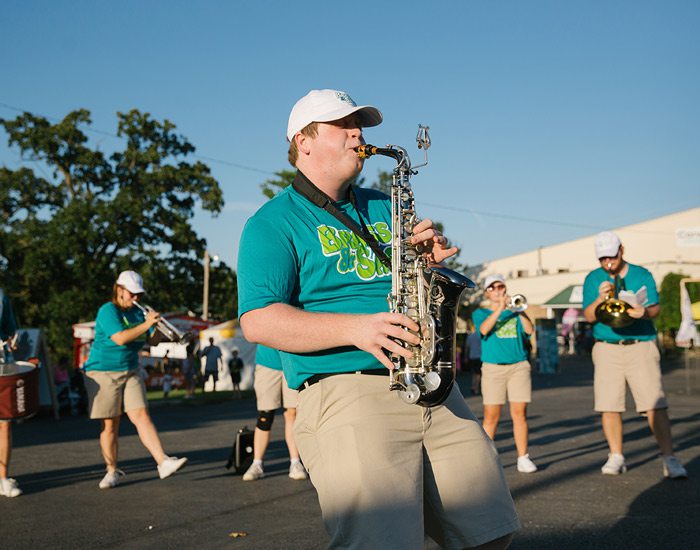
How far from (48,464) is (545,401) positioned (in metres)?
11.7

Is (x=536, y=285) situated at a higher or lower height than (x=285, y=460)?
higher

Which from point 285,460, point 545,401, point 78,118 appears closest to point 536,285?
point 78,118

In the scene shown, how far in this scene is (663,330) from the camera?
1777 inches

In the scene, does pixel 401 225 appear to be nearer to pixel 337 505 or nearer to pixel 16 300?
pixel 337 505

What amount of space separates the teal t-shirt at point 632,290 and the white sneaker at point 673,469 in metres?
1.13

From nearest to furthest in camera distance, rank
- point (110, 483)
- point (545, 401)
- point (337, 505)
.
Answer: point (337, 505)
point (110, 483)
point (545, 401)

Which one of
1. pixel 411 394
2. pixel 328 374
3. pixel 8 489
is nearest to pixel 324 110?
pixel 328 374

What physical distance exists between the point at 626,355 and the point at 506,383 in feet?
4.56

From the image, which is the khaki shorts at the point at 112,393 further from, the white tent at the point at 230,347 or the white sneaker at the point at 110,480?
the white tent at the point at 230,347

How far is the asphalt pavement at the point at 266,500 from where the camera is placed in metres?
5.56

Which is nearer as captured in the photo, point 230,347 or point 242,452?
point 242,452

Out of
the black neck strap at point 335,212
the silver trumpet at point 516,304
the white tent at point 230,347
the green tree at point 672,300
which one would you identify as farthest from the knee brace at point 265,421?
the green tree at point 672,300

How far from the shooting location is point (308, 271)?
9.62ft

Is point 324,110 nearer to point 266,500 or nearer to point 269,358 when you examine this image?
point 266,500
